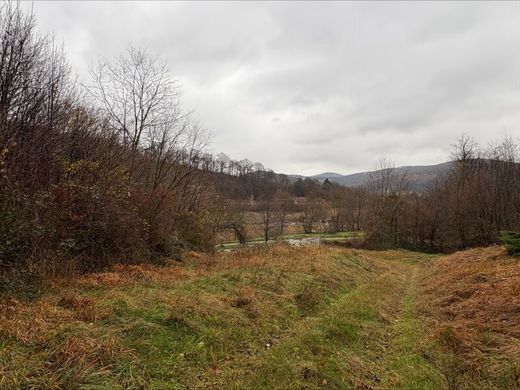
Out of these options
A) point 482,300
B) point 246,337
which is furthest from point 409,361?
point 482,300

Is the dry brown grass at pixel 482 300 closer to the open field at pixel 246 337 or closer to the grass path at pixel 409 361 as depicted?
the open field at pixel 246 337

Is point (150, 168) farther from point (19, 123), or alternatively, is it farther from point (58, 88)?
point (19, 123)

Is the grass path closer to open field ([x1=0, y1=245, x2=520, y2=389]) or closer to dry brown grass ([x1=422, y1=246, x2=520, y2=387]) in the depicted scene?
open field ([x1=0, y1=245, x2=520, y2=389])

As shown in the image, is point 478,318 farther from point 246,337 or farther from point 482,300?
point 246,337

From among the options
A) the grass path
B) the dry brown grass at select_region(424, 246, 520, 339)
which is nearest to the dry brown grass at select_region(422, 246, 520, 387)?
the dry brown grass at select_region(424, 246, 520, 339)

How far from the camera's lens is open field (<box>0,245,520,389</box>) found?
486 cm

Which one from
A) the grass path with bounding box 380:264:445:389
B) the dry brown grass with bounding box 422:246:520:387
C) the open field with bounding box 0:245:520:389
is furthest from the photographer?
the dry brown grass with bounding box 422:246:520:387

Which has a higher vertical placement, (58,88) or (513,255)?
(58,88)

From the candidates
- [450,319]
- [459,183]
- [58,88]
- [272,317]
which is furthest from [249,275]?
[459,183]

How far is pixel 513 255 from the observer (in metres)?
15.5

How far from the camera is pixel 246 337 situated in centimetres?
668

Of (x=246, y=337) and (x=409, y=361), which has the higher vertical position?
(x=246, y=337)

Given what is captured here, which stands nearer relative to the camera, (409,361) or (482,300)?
(409,361)

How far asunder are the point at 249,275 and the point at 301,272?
7.11ft
